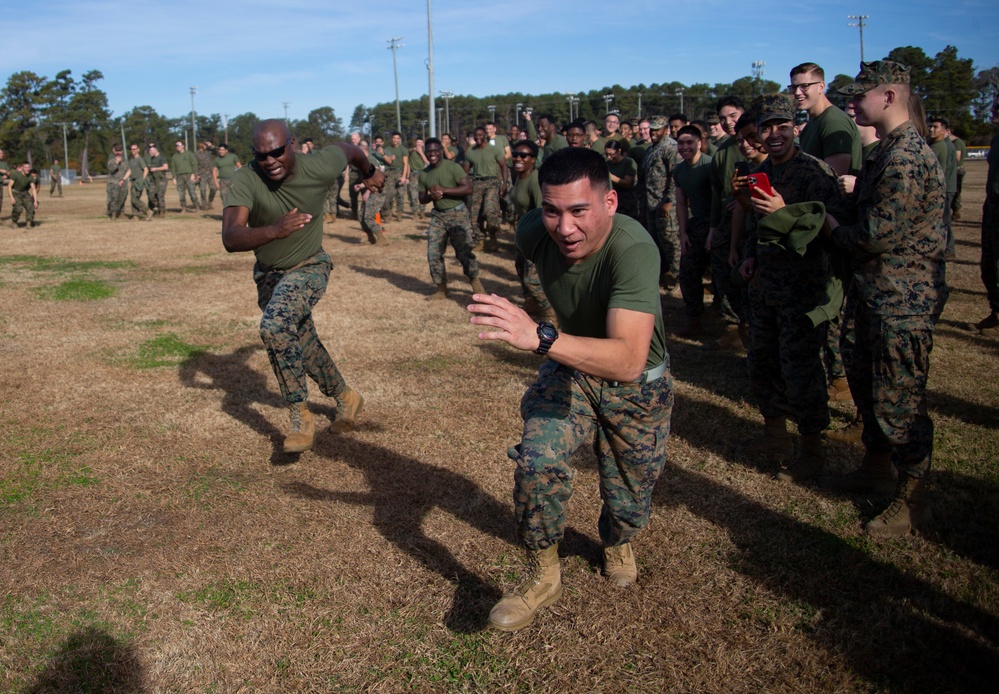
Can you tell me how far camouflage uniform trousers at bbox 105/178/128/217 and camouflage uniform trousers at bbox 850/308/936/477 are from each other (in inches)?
945

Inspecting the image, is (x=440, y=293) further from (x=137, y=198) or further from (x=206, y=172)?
(x=206, y=172)

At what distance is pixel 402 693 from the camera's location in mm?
3072

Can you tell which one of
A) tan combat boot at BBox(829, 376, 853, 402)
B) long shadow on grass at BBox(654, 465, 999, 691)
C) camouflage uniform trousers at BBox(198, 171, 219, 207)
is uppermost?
camouflage uniform trousers at BBox(198, 171, 219, 207)

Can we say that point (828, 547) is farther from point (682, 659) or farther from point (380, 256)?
point (380, 256)

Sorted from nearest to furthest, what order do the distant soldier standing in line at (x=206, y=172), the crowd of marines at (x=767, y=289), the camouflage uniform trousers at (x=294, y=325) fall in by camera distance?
the crowd of marines at (x=767, y=289)
the camouflage uniform trousers at (x=294, y=325)
the distant soldier standing in line at (x=206, y=172)

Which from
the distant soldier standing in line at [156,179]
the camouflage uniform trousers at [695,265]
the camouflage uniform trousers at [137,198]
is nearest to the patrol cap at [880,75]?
the camouflage uniform trousers at [695,265]

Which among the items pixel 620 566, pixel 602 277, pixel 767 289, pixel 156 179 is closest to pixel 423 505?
pixel 620 566

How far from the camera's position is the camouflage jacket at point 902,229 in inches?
154

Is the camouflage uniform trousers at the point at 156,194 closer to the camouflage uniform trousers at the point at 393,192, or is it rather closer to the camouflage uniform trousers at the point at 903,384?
the camouflage uniform trousers at the point at 393,192

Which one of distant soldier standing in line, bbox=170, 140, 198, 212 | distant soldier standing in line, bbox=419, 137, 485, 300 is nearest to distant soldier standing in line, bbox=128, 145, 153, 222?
distant soldier standing in line, bbox=170, 140, 198, 212

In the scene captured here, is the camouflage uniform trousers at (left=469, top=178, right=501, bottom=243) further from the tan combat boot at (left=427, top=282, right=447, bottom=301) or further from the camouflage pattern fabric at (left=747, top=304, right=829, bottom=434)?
the camouflage pattern fabric at (left=747, top=304, right=829, bottom=434)

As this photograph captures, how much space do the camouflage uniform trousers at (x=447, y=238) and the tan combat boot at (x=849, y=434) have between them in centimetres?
625

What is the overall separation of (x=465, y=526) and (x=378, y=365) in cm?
366

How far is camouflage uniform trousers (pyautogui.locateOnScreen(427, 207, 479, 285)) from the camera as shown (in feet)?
35.5
